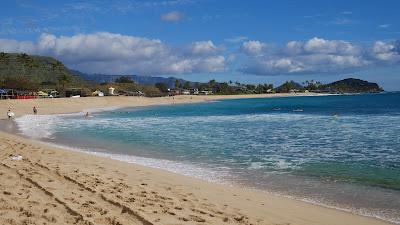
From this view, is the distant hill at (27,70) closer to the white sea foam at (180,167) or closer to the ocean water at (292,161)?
the ocean water at (292,161)

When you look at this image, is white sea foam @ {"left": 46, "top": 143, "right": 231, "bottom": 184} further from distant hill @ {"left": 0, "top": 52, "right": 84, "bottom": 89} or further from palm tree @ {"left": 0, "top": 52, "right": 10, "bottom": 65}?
palm tree @ {"left": 0, "top": 52, "right": 10, "bottom": 65}

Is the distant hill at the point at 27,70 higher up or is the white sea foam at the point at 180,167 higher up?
the distant hill at the point at 27,70

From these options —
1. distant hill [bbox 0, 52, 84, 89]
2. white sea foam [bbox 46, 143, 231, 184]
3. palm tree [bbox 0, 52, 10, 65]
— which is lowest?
white sea foam [bbox 46, 143, 231, 184]

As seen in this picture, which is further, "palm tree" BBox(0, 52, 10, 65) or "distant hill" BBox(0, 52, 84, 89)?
"distant hill" BBox(0, 52, 84, 89)

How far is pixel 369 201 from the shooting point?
10.5 meters

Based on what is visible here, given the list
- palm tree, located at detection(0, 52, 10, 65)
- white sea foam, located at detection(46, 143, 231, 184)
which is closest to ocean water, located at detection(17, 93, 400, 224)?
white sea foam, located at detection(46, 143, 231, 184)

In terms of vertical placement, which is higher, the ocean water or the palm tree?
the palm tree

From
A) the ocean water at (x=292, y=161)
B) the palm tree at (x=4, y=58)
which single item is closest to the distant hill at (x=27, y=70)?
the palm tree at (x=4, y=58)

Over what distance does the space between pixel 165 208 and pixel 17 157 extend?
8.47 metres

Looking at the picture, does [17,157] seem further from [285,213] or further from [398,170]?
[398,170]

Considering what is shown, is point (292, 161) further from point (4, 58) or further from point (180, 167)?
point (4, 58)

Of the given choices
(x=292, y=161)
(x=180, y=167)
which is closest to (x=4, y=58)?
(x=180, y=167)

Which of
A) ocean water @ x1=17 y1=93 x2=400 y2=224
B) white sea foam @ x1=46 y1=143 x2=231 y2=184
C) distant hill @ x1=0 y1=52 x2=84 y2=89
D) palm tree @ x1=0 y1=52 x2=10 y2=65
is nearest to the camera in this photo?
ocean water @ x1=17 y1=93 x2=400 y2=224

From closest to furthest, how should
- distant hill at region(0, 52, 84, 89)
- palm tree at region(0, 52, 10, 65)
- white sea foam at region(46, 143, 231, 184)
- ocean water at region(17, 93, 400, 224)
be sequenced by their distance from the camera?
ocean water at region(17, 93, 400, 224), white sea foam at region(46, 143, 231, 184), palm tree at region(0, 52, 10, 65), distant hill at region(0, 52, 84, 89)
